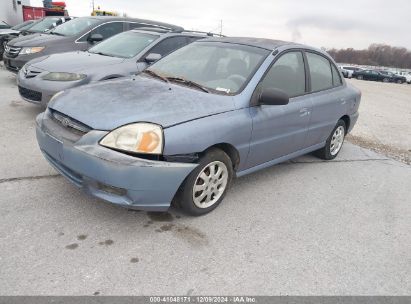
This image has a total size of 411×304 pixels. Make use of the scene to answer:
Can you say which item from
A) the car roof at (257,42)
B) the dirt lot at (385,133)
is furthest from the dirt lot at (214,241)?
the dirt lot at (385,133)

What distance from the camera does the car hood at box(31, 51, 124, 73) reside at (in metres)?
5.60

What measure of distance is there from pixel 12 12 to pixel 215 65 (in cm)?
2919

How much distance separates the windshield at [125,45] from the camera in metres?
6.28

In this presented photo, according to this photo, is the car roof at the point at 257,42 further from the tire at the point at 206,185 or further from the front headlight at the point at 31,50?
the front headlight at the point at 31,50

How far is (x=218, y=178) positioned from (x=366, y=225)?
1514 millimetres

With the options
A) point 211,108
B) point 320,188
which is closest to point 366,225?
point 320,188

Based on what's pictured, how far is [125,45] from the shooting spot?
6477mm

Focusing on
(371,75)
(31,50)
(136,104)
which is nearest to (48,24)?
(31,50)

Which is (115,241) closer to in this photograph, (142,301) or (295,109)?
(142,301)

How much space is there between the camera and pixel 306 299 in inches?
98.0

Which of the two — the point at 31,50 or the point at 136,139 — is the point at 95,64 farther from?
the point at 136,139

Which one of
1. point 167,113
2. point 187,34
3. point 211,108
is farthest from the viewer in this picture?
point 187,34

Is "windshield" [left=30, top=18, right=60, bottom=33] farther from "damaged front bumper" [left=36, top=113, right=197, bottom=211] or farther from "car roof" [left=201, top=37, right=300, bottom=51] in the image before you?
"damaged front bumper" [left=36, top=113, right=197, bottom=211]

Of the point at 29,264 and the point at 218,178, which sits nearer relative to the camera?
the point at 29,264
